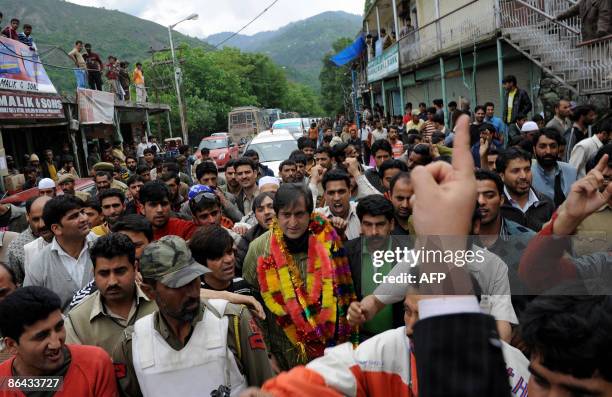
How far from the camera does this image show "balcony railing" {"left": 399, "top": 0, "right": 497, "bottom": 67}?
499 inches

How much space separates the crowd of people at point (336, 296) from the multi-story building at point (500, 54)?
5783 millimetres

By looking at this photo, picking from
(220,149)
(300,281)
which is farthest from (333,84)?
(300,281)

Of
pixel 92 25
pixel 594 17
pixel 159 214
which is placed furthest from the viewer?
pixel 92 25

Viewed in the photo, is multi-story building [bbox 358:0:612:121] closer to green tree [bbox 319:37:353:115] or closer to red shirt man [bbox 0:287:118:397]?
red shirt man [bbox 0:287:118:397]

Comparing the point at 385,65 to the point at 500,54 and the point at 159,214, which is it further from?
the point at 159,214

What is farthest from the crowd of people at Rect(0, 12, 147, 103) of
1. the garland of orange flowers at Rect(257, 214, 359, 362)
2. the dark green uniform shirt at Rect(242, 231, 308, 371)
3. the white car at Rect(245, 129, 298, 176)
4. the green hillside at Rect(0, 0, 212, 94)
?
the green hillside at Rect(0, 0, 212, 94)

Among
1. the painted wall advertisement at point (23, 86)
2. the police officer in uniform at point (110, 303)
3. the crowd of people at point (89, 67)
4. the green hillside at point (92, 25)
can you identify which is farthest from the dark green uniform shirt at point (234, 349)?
the green hillside at point (92, 25)

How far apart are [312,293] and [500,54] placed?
10.5 meters

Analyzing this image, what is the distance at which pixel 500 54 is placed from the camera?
1172cm

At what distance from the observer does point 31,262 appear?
367 centimetres

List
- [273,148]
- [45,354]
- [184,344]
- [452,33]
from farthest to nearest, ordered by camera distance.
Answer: [452,33] < [273,148] < [184,344] < [45,354]

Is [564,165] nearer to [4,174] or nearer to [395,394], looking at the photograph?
[395,394]

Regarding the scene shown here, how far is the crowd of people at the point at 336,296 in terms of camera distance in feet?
3.43

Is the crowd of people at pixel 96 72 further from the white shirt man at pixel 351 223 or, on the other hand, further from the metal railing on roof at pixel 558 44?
the white shirt man at pixel 351 223
